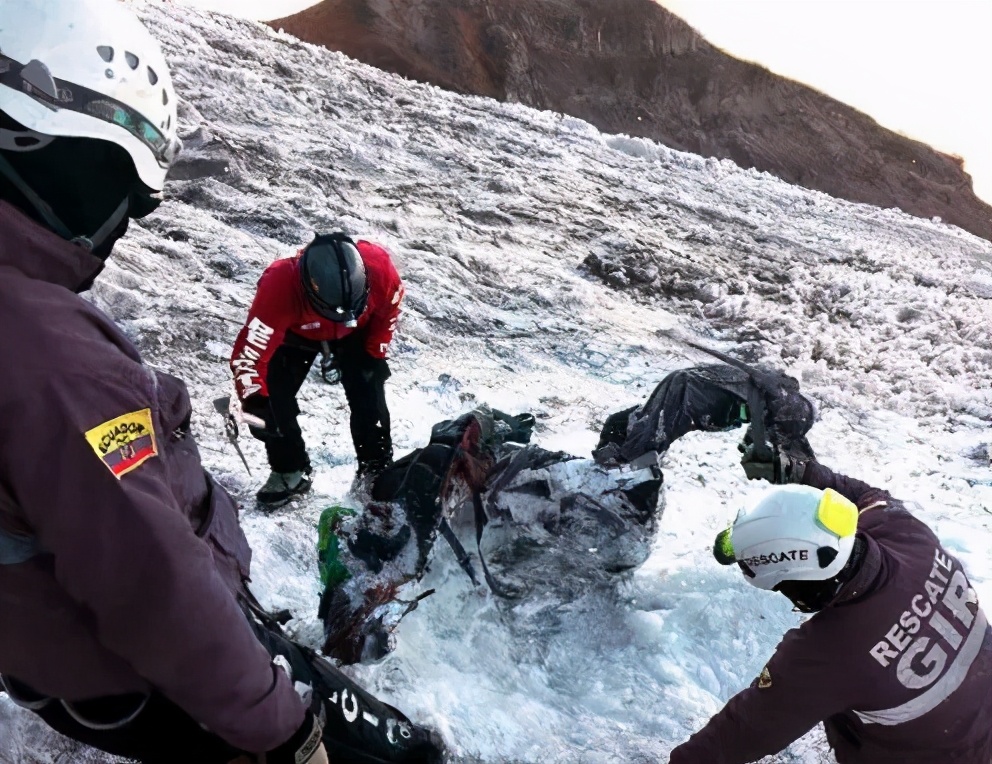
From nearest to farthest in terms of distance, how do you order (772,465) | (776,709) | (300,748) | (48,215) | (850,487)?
1. (48,215)
2. (300,748)
3. (776,709)
4. (850,487)
5. (772,465)

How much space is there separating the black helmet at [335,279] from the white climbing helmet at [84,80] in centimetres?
180

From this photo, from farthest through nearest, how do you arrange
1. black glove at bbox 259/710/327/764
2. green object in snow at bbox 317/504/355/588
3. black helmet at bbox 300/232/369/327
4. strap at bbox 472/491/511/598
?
1. black helmet at bbox 300/232/369/327
2. strap at bbox 472/491/511/598
3. green object in snow at bbox 317/504/355/588
4. black glove at bbox 259/710/327/764

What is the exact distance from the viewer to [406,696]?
2609 mm

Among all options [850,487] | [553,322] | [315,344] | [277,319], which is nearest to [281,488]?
[315,344]

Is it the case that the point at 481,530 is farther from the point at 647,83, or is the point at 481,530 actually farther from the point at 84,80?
the point at 647,83

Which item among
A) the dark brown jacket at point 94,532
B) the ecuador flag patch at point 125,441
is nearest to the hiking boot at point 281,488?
the dark brown jacket at point 94,532

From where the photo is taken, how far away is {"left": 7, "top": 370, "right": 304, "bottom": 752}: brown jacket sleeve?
0.96 meters

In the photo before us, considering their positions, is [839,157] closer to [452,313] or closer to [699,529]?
[452,313]

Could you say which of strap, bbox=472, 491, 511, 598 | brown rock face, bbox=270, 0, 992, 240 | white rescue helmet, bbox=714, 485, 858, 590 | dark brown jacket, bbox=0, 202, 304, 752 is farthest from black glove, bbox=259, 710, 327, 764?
brown rock face, bbox=270, 0, 992, 240

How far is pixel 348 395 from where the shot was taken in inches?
155

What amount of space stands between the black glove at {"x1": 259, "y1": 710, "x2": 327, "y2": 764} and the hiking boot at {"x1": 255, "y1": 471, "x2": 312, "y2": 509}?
7.85ft

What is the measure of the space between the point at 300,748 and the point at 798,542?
1421 mm

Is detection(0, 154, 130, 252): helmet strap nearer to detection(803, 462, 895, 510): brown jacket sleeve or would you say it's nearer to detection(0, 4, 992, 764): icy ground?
detection(0, 4, 992, 764): icy ground

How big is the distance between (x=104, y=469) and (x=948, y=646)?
85.3 inches
